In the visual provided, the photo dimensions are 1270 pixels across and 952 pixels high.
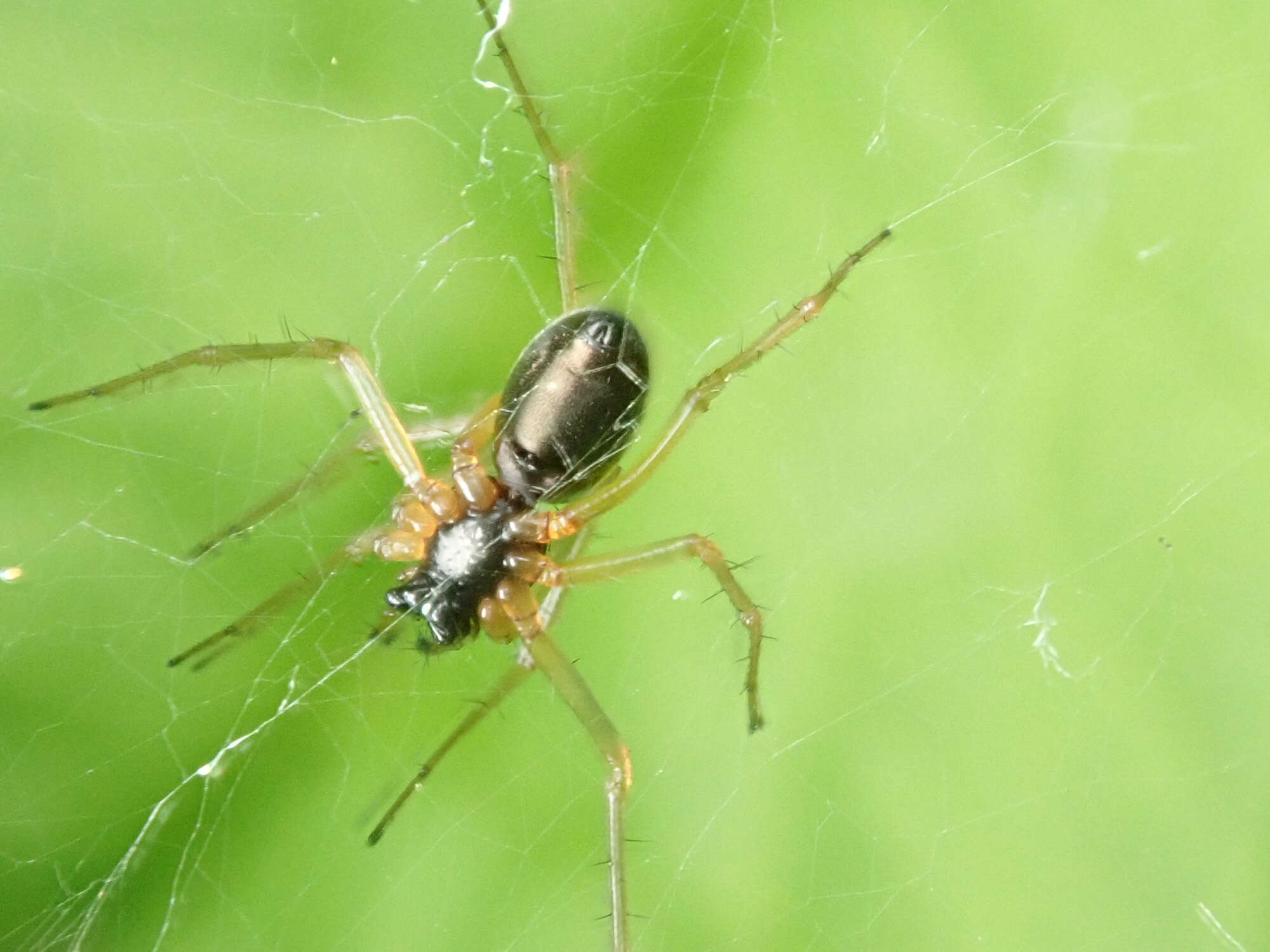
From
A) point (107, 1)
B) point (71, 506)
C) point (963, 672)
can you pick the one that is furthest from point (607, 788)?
point (107, 1)

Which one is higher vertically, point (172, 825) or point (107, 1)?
point (107, 1)

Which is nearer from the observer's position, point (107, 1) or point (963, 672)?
point (107, 1)

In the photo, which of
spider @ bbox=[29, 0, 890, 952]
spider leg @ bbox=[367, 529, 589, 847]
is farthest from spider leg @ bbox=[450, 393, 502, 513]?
spider leg @ bbox=[367, 529, 589, 847]

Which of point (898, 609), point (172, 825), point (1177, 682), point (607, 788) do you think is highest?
point (172, 825)

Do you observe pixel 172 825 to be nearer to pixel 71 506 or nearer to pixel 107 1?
pixel 71 506

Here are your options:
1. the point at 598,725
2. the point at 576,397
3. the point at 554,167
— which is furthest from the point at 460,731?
the point at 554,167

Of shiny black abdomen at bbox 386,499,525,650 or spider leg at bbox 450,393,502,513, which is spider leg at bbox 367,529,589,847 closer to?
shiny black abdomen at bbox 386,499,525,650

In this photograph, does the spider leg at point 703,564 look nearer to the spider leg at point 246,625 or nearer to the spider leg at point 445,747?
the spider leg at point 445,747
